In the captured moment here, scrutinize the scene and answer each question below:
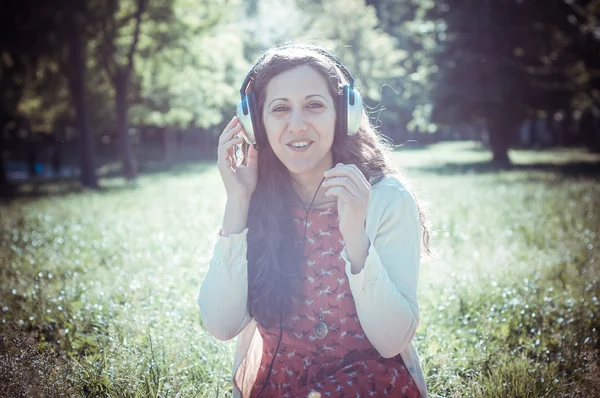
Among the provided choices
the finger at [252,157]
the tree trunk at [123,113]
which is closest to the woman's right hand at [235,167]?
the finger at [252,157]

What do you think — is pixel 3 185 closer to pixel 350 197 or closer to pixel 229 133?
pixel 229 133

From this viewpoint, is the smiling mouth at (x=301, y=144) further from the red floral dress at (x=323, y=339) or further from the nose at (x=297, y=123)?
the red floral dress at (x=323, y=339)

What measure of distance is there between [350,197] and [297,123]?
0.51 meters

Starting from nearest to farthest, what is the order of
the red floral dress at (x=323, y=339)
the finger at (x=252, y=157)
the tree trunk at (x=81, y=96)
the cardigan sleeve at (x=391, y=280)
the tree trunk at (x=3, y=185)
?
the cardigan sleeve at (x=391, y=280) → the red floral dress at (x=323, y=339) → the finger at (x=252, y=157) → the tree trunk at (x=3, y=185) → the tree trunk at (x=81, y=96)

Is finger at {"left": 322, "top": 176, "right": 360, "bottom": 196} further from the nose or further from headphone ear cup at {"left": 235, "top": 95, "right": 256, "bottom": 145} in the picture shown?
headphone ear cup at {"left": 235, "top": 95, "right": 256, "bottom": 145}

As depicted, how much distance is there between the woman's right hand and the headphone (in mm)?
75

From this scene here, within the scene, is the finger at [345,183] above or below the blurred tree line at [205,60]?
below

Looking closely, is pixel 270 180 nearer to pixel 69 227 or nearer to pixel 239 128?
pixel 239 128

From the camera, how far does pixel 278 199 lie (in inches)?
110

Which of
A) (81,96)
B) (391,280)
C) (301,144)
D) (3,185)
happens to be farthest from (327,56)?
(3,185)

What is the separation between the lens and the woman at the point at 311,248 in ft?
7.62

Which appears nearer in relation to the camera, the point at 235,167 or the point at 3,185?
the point at 235,167

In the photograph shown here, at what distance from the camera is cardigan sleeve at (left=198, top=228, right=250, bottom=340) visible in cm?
262

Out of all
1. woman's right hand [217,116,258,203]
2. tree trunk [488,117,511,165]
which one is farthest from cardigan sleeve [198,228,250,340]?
tree trunk [488,117,511,165]
